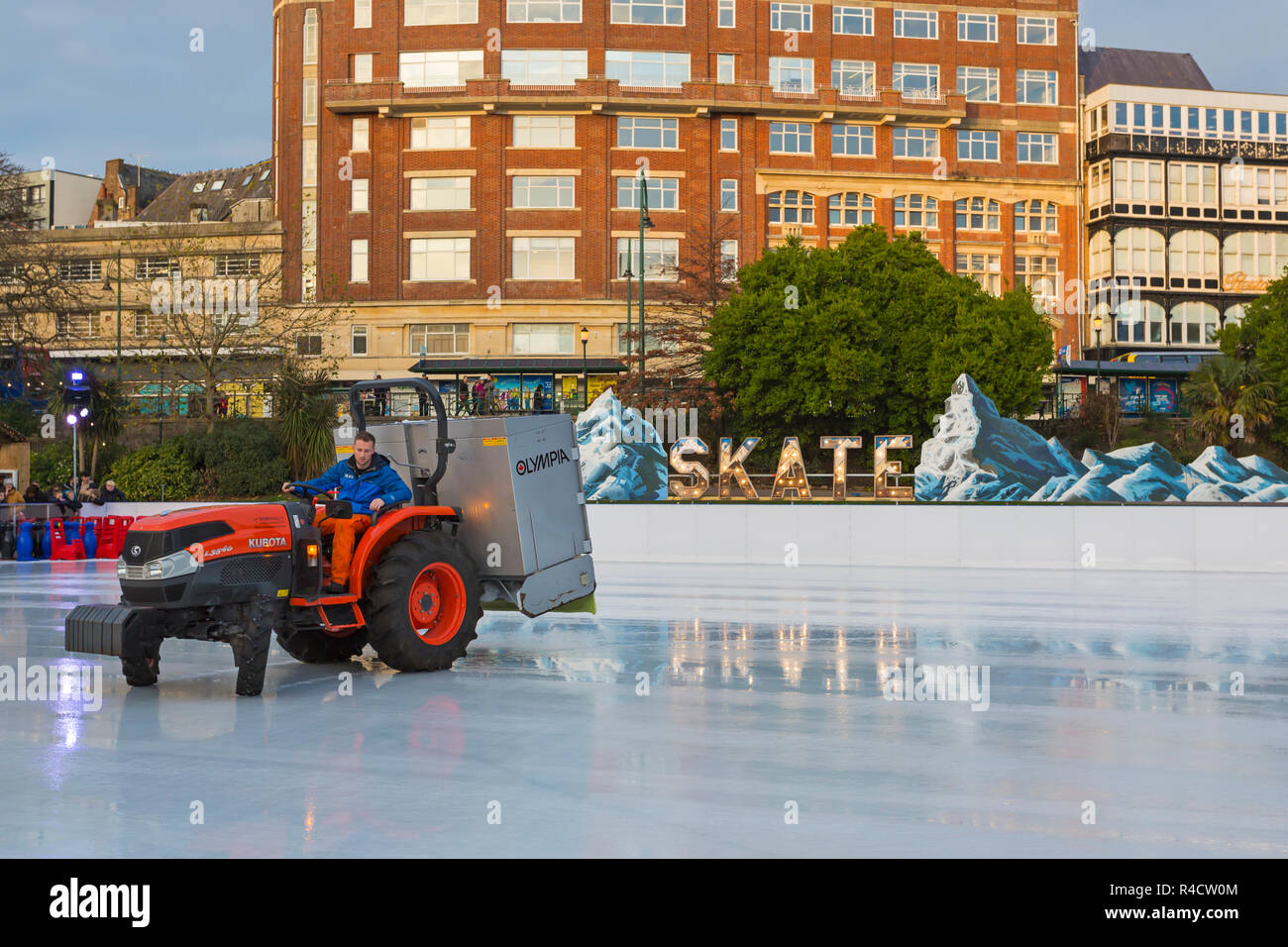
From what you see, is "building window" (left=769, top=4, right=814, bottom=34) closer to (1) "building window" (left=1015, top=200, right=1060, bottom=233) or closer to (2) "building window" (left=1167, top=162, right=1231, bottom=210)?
(1) "building window" (left=1015, top=200, right=1060, bottom=233)

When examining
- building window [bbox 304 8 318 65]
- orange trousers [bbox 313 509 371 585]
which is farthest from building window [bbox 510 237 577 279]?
orange trousers [bbox 313 509 371 585]

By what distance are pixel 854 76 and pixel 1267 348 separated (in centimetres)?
2806

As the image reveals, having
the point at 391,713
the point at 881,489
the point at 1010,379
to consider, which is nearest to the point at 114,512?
the point at 881,489

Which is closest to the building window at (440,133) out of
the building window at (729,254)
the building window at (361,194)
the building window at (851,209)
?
the building window at (361,194)

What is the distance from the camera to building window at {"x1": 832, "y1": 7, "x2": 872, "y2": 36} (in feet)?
233

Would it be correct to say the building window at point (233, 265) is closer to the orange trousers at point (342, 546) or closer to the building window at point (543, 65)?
the building window at point (543, 65)

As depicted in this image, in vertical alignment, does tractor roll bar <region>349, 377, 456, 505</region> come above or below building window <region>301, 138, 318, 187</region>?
below

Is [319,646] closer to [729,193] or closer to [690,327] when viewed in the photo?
[690,327]

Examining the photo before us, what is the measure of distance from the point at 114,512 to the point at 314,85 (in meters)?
44.9

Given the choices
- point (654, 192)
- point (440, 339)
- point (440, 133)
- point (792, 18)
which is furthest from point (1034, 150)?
point (440, 339)

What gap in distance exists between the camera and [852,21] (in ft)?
234

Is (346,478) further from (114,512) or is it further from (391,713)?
(114,512)

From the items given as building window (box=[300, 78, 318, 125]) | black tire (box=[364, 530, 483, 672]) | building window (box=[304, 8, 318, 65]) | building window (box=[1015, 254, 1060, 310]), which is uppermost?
building window (box=[304, 8, 318, 65])

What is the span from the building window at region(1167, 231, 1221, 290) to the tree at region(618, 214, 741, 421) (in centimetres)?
2741
